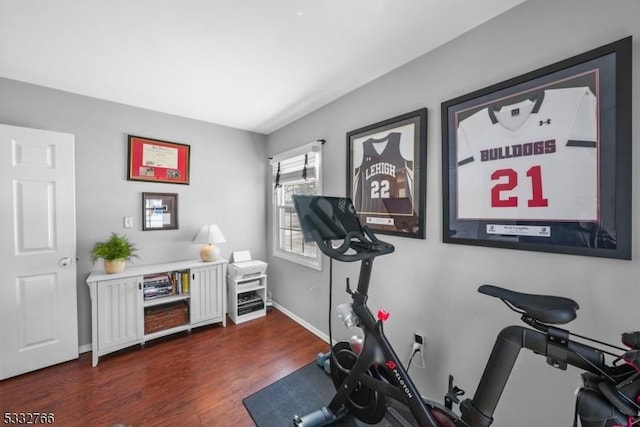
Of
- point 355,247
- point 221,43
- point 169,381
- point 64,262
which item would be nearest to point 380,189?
point 355,247

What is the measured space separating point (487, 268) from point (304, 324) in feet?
6.85

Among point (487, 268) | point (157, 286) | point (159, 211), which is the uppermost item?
point (159, 211)

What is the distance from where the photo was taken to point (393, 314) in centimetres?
186

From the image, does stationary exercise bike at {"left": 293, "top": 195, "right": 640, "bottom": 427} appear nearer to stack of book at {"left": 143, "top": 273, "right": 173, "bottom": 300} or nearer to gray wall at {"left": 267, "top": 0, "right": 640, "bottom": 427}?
gray wall at {"left": 267, "top": 0, "right": 640, "bottom": 427}

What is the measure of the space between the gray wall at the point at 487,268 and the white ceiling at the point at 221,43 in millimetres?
170

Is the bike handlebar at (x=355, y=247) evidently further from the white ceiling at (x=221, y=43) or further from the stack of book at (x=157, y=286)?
the stack of book at (x=157, y=286)

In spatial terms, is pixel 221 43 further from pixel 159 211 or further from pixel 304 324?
pixel 304 324

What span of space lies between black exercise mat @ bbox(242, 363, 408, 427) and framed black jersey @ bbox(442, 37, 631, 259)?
1.40 meters

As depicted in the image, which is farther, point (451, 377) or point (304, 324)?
point (304, 324)

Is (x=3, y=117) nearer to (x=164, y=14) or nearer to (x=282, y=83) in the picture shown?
(x=164, y=14)

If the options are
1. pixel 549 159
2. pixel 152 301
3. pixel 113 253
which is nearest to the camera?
pixel 549 159

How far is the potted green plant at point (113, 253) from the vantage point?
225 centimetres

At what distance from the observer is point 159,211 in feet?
8.95

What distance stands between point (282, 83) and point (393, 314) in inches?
86.7
